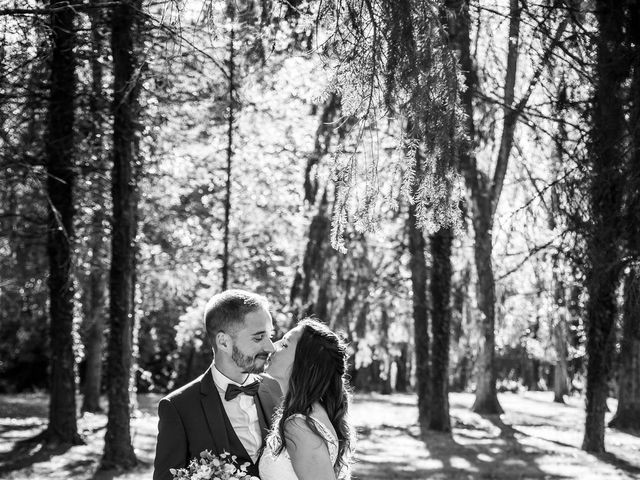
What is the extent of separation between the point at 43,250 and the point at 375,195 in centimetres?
1529

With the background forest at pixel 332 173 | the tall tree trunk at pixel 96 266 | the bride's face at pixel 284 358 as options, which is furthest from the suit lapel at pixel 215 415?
the tall tree trunk at pixel 96 266

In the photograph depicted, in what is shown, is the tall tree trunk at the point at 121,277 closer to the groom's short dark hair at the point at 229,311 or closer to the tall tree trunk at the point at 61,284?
the tall tree trunk at the point at 61,284

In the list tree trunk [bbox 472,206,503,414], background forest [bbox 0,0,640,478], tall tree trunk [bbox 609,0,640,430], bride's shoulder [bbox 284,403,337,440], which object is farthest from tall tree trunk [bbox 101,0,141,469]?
bride's shoulder [bbox 284,403,337,440]

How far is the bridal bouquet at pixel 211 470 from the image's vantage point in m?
3.73

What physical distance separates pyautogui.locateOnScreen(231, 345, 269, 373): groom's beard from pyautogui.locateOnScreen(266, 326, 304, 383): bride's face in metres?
0.11

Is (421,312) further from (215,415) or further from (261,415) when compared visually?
(215,415)

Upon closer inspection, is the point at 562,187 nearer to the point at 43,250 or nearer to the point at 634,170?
the point at 634,170

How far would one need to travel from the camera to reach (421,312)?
19656 mm

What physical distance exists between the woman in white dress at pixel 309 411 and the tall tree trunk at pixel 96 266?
825 centimetres

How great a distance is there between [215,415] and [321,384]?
22.2 inches

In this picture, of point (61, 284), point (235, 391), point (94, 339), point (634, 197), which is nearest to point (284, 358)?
point (235, 391)

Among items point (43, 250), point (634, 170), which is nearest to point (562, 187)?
point (634, 170)

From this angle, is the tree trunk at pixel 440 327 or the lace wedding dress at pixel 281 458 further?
the tree trunk at pixel 440 327

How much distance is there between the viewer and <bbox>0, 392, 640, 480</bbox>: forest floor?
43.8ft
